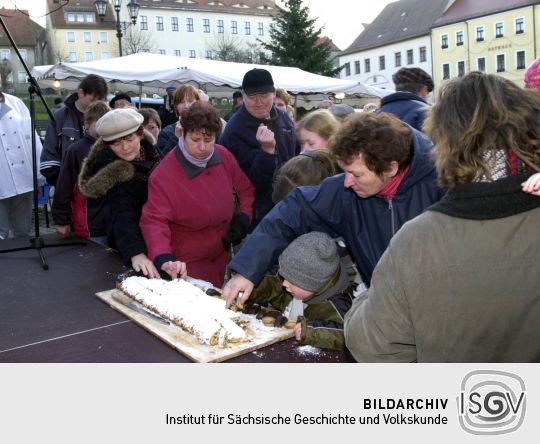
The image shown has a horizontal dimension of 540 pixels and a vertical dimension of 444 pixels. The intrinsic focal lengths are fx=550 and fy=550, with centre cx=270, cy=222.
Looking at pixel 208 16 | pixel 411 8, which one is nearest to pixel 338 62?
pixel 411 8

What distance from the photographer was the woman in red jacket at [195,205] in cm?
277

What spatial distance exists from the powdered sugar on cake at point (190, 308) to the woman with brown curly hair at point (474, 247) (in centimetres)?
60

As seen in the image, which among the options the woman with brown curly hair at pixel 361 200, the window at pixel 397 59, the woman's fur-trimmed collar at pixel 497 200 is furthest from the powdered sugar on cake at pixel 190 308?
the window at pixel 397 59

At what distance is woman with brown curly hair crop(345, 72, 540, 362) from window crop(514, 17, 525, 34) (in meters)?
47.8

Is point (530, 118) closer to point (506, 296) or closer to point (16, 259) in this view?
point (506, 296)

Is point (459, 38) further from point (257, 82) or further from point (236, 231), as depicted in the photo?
point (236, 231)

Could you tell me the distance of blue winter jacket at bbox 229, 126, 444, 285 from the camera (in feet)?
6.58

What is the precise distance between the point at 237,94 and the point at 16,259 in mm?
4815

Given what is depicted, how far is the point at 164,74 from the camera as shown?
8.64 metres

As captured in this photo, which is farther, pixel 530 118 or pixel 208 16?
pixel 208 16

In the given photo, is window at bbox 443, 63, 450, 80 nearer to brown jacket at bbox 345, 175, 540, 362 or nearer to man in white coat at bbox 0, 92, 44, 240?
man in white coat at bbox 0, 92, 44, 240

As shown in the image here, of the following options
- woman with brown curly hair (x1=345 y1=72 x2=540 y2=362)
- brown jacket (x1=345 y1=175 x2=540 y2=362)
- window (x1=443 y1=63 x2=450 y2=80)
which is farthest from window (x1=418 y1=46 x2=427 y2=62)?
brown jacket (x1=345 y1=175 x2=540 y2=362)

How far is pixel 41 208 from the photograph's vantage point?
992 cm

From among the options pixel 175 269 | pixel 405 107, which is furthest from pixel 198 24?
pixel 175 269
